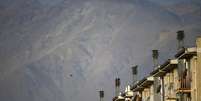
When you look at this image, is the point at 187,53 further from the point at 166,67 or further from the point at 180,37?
the point at 180,37

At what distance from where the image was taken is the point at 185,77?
58219 mm

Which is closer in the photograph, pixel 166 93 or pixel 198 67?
pixel 198 67

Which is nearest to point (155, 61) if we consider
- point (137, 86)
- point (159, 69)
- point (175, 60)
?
point (137, 86)

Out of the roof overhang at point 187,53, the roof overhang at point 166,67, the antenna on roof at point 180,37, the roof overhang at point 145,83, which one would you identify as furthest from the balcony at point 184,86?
the roof overhang at point 145,83

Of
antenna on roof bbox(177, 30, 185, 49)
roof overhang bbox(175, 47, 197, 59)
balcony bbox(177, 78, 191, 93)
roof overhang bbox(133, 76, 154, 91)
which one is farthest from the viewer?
roof overhang bbox(133, 76, 154, 91)

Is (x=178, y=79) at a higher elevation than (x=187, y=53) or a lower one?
lower

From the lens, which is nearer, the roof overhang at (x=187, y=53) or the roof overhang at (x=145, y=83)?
the roof overhang at (x=187, y=53)

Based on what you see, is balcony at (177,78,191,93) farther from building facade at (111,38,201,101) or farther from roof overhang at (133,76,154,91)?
roof overhang at (133,76,154,91)

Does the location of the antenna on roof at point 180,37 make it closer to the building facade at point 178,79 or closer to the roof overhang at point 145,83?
the building facade at point 178,79

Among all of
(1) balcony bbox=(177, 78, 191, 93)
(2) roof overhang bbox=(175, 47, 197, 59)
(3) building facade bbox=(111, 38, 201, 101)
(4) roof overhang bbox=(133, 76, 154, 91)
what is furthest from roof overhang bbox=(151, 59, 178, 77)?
(1) balcony bbox=(177, 78, 191, 93)

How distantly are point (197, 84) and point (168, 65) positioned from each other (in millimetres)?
8288

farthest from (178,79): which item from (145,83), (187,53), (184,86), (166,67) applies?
(145,83)

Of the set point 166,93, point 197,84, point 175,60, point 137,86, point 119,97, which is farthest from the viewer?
point 119,97

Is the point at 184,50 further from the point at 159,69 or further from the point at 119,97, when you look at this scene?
the point at 119,97
